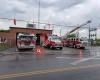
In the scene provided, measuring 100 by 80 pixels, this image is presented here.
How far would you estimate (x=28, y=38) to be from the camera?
33.8 meters

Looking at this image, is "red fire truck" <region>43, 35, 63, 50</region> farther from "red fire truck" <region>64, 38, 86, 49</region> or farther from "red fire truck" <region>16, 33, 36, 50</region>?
"red fire truck" <region>64, 38, 86, 49</region>

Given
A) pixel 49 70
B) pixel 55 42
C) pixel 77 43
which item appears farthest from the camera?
pixel 77 43

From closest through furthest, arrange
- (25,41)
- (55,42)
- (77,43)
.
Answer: (25,41), (55,42), (77,43)

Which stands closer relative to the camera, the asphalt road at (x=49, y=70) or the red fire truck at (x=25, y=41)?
the asphalt road at (x=49, y=70)

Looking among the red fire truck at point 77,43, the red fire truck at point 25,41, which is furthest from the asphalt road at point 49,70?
the red fire truck at point 77,43

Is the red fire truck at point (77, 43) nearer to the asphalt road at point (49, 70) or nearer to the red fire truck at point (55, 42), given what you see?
the red fire truck at point (55, 42)

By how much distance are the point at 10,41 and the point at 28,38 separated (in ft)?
46.6

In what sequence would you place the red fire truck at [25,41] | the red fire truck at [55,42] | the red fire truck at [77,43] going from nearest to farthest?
the red fire truck at [25,41], the red fire truck at [55,42], the red fire truck at [77,43]

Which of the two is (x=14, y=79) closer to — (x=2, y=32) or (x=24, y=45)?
(x=24, y=45)

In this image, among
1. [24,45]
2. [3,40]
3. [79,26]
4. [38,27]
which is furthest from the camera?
[79,26]

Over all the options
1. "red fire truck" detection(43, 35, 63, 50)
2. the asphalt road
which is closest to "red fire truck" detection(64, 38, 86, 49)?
"red fire truck" detection(43, 35, 63, 50)

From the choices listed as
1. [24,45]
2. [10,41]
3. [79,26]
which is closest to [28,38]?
[24,45]

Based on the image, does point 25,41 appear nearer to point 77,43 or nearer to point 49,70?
point 77,43

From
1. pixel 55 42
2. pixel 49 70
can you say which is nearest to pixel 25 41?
pixel 55 42
